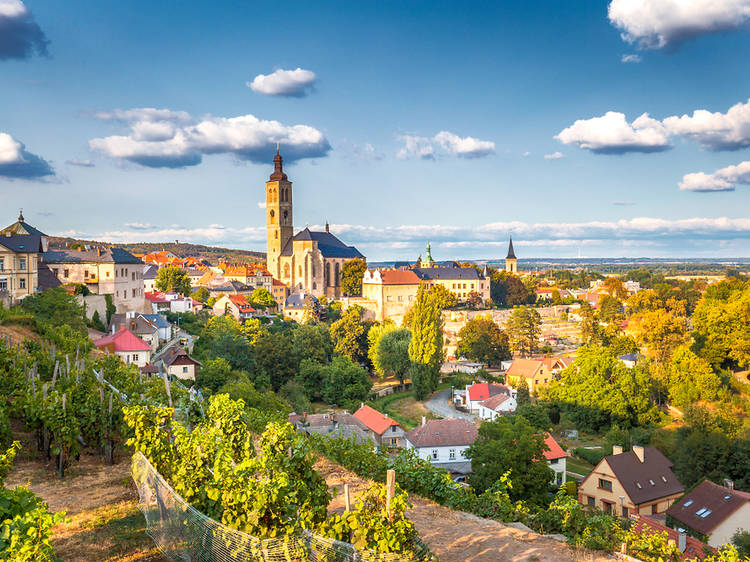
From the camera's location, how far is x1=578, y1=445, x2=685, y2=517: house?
22.6m

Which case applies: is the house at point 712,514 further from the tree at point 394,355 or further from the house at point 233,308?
the house at point 233,308

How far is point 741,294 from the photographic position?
4506 cm

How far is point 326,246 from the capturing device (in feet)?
274

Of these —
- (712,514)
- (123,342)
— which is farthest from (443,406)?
(712,514)

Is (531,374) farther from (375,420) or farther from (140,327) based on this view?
(140,327)

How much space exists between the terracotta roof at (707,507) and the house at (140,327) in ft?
90.2

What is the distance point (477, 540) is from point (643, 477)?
18.7 m

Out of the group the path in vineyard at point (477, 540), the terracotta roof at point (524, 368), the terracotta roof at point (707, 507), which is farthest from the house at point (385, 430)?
the path in vineyard at point (477, 540)

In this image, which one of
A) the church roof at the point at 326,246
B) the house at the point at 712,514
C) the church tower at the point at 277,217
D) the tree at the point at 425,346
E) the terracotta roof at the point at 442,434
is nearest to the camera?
the house at the point at 712,514

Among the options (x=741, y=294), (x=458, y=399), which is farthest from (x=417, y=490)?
(x=741, y=294)

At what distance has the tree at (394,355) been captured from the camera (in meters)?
47.8

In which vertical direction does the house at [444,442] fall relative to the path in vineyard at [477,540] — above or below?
below

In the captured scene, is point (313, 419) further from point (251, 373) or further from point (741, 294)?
point (741, 294)

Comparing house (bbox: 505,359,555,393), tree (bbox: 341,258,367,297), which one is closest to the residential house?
house (bbox: 505,359,555,393)
